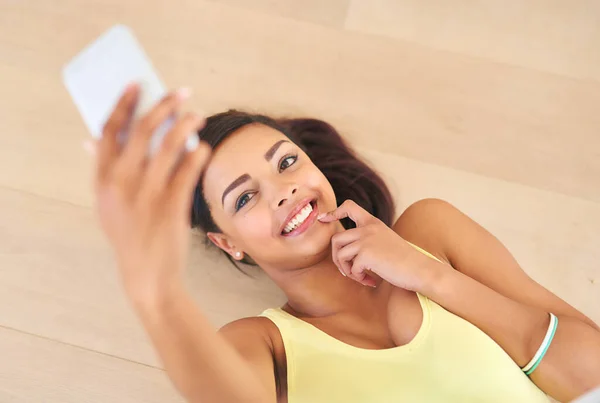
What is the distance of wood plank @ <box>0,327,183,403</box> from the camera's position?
40.3 inches

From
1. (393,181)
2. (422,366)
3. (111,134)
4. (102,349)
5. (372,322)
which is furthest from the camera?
(393,181)

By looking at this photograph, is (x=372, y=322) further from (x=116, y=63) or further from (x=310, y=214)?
(x=116, y=63)

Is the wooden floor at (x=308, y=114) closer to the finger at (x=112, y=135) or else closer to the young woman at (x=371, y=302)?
the young woman at (x=371, y=302)

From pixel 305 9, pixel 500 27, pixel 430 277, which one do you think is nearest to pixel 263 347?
pixel 430 277

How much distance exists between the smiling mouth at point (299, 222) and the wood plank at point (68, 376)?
440 millimetres

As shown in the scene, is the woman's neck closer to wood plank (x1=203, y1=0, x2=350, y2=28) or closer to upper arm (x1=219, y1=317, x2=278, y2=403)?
upper arm (x1=219, y1=317, x2=278, y2=403)

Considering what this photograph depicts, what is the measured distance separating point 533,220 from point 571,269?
127 mm

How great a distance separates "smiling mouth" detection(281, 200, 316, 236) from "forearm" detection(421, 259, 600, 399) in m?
0.20

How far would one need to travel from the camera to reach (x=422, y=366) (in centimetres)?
77

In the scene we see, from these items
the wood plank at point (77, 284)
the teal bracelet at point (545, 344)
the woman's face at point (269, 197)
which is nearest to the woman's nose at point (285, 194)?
the woman's face at point (269, 197)

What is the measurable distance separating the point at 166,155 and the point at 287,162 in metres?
0.44

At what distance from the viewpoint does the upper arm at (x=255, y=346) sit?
0.72 m

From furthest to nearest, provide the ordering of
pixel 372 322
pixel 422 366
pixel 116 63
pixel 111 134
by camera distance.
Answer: pixel 372 322 → pixel 422 366 → pixel 116 63 → pixel 111 134

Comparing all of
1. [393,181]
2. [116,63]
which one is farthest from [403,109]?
[116,63]
